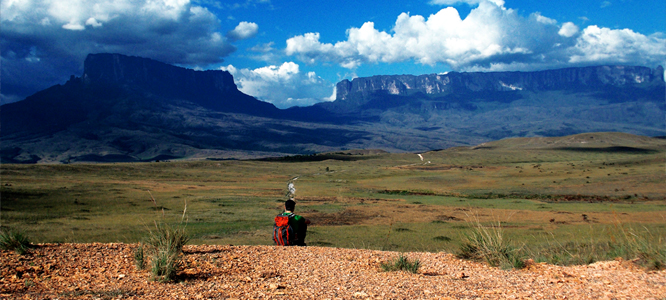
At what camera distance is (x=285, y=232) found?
10.7 meters

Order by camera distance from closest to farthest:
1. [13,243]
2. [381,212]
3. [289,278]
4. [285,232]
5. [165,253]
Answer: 1. [165,253]
2. [289,278]
3. [13,243]
4. [285,232]
5. [381,212]

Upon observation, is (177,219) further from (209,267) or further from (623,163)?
(623,163)

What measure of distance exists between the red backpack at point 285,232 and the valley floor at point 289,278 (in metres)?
1.93

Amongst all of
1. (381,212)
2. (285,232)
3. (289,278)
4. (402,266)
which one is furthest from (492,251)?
(381,212)

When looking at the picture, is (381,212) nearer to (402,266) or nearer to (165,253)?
(402,266)

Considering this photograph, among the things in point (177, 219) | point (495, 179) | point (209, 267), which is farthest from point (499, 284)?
point (495, 179)

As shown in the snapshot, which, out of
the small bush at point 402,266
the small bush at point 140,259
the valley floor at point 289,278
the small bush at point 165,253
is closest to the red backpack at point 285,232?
the valley floor at point 289,278

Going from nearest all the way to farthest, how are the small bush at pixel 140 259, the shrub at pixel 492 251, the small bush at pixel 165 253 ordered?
1. the small bush at pixel 165 253
2. the small bush at pixel 140 259
3. the shrub at pixel 492 251

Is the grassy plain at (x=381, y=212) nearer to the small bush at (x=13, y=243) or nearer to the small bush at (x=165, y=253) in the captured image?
the small bush at (x=165, y=253)

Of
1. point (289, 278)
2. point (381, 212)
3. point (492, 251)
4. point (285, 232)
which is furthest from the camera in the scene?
point (381, 212)

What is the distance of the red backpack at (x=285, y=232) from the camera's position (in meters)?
10.7

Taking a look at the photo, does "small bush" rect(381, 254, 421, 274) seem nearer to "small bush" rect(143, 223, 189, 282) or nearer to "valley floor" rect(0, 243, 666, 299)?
"valley floor" rect(0, 243, 666, 299)

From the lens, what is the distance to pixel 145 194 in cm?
3359

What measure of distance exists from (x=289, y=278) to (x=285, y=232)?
3681 mm
